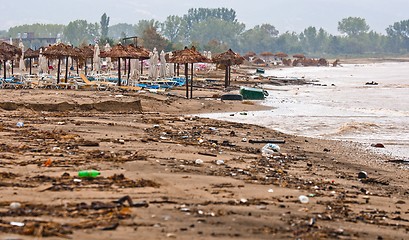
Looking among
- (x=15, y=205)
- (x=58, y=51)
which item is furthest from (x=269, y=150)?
(x=58, y=51)

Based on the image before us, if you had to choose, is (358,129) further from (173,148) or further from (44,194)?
(44,194)

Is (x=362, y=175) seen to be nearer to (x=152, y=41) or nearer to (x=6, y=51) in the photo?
(x=6, y=51)

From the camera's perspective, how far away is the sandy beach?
6.00 metres

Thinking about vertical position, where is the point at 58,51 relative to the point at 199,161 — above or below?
above

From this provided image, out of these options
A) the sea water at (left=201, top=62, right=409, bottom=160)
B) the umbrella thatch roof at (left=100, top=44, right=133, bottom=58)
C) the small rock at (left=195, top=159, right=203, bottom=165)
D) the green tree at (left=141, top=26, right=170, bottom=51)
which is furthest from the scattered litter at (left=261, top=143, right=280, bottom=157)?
the green tree at (left=141, top=26, right=170, bottom=51)

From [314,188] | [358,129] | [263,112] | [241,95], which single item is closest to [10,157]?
[314,188]

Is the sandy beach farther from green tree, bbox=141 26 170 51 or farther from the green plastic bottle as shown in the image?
green tree, bbox=141 26 170 51

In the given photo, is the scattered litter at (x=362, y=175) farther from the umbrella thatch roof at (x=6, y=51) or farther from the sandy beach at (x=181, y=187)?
the umbrella thatch roof at (x=6, y=51)

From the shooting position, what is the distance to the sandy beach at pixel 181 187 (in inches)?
236

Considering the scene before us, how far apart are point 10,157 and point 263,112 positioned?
18.0 metres

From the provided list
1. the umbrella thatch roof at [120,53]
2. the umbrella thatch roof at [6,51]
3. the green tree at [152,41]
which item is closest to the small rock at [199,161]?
the umbrella thatch roof at [120,53]

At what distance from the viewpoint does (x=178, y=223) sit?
6.04 metres

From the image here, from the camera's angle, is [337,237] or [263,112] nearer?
[337,237]

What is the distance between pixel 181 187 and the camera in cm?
756
